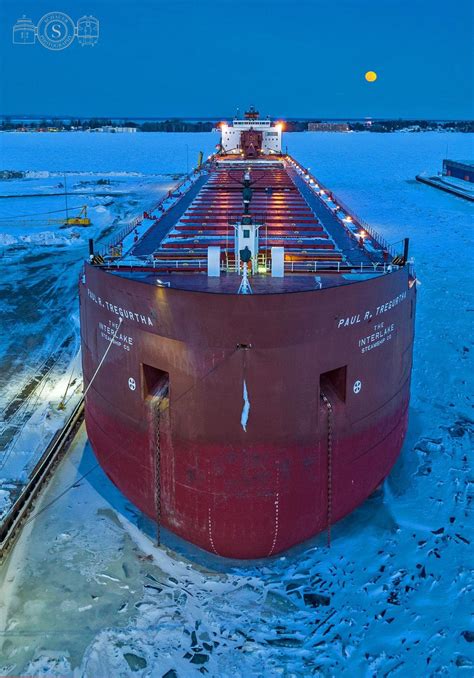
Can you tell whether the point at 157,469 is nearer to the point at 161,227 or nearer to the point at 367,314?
the point at 367,314

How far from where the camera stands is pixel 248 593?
826 cm

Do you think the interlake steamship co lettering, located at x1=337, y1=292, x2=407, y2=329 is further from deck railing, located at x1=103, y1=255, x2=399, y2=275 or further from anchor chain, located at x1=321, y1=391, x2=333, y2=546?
anchor chain, located at x1=321, y1=391, x2=333, y2=546

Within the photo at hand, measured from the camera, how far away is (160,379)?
30.4 ft

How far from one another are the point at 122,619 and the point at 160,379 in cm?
334

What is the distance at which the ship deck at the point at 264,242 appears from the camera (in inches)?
387

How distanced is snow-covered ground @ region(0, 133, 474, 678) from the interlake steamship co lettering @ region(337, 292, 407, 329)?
3149 mm

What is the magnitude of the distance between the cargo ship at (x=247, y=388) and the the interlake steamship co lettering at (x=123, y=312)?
3 cm

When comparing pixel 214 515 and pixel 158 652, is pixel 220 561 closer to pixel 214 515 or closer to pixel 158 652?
pixel 214 515

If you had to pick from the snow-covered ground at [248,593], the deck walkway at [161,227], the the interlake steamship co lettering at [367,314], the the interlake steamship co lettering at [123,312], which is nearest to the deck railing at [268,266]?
the the interlake steamship co lettering at [367,314]

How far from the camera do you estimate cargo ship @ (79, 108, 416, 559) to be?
8188 millimetres

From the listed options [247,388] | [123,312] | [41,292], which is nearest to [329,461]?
[247,388]

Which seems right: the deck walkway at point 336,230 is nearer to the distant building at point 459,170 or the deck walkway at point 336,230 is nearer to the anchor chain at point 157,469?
the anchor chain at point 157,469

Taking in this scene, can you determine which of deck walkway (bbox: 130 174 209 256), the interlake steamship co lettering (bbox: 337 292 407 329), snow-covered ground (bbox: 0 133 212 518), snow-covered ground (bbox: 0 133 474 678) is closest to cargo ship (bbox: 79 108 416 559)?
the interlake steamship co lettering (bbox: 337 292 407 329)

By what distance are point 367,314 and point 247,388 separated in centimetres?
225
